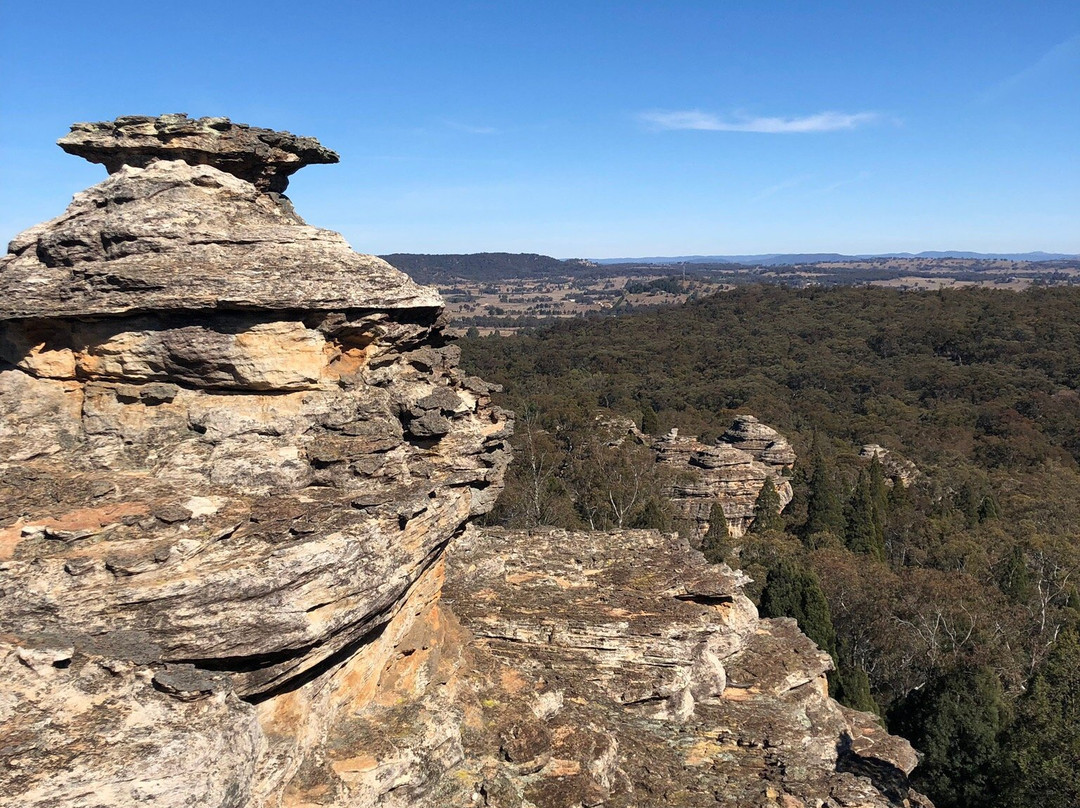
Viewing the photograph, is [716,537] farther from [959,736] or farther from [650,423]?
[650,423]

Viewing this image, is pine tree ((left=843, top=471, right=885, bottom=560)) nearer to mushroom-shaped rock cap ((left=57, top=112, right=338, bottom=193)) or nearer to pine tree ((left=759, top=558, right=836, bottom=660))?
pine tree ((left=759, top=558, right=836, bottom=660))

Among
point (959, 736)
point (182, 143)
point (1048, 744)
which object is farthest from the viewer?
point (959, 736)

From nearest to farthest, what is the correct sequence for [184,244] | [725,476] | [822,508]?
[184,244]
[822,508]
[725,476]

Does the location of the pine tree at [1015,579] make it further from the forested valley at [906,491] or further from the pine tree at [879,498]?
the pine tree at [879,498]

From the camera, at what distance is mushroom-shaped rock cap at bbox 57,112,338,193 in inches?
555

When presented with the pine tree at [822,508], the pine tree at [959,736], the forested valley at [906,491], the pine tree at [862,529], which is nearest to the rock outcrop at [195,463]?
the pine tree at [959,736]

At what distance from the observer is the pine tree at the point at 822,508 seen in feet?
150

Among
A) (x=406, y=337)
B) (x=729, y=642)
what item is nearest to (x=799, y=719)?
(x=729, y=642)

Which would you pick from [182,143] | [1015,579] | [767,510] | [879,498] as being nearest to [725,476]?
[767,510]

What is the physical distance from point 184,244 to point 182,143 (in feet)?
7.84

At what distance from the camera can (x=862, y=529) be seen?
146 ft

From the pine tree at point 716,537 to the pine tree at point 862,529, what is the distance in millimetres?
6910

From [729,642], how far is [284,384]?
40.4ft

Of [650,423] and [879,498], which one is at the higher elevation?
[650,423]
